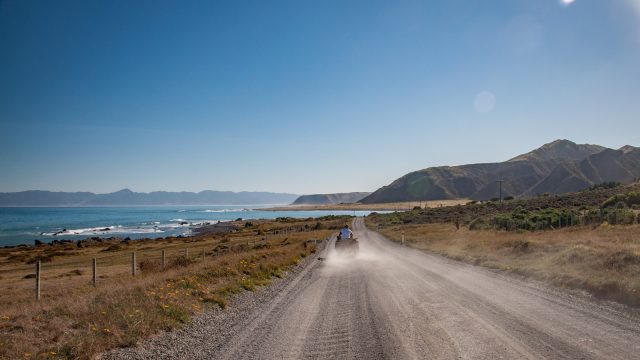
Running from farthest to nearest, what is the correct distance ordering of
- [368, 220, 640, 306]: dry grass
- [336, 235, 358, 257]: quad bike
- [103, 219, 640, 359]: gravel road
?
[336, 235, 358, 257]: quad bike, [368, 220, 640, 306]: dry grass, [103, 219, 640, 359]: gravel road

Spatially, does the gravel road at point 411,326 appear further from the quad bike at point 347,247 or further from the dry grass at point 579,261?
the quad bike at point 347,247

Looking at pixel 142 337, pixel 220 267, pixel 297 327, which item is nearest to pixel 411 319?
pixel 297 327

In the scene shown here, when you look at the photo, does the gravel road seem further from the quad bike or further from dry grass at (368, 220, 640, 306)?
the quad bike

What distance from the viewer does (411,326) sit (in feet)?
33.7

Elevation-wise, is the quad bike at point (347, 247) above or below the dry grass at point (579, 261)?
below

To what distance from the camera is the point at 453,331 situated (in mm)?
9688

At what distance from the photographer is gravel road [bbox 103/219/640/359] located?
8367 millimetres

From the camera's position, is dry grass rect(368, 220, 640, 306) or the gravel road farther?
dry grass rect(368, 220, 640, 306)

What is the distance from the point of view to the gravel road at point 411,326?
27.5ft

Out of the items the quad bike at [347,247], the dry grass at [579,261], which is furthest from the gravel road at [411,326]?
the quad bike at [347,247]

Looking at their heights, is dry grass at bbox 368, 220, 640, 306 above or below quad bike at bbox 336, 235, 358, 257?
above

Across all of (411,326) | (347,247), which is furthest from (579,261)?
(347,247)

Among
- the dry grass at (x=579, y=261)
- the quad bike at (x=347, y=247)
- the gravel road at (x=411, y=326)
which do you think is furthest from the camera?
the quad bike at (x=347, y=247)

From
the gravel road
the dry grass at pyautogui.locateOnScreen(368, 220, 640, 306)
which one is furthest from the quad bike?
the gravel road
